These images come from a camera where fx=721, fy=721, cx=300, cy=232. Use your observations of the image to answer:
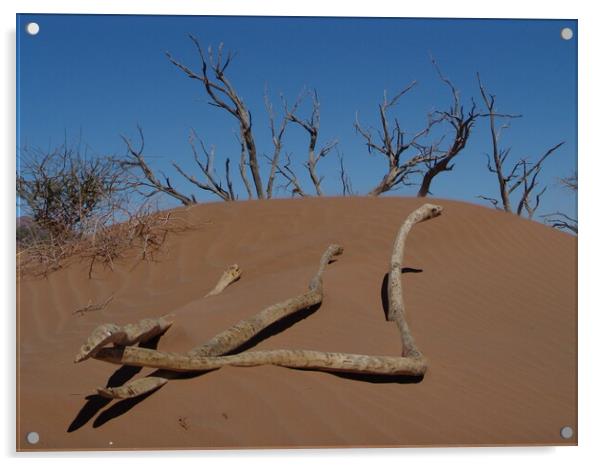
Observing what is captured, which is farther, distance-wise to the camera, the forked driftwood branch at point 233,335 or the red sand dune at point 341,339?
the red sand dune at point 341,339

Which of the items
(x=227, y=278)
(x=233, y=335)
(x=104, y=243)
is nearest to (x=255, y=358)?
(x=233, y=335)

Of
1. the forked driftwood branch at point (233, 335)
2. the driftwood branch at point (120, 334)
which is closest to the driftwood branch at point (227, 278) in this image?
the forked driftwood branch at point (233, 335)

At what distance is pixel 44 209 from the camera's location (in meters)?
8.91

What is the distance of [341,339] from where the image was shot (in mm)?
5020

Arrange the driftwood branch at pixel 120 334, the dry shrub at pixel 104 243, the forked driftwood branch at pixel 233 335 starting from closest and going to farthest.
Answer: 1. the driftwood branch at pixel 120 334
2. the forked driftwood branch at pixel 233 335
3. the dry shrub at pixel 104 243

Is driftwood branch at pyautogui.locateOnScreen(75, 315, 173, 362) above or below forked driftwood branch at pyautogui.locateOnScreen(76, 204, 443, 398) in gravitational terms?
above

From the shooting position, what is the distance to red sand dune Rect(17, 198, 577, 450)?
4.07 m

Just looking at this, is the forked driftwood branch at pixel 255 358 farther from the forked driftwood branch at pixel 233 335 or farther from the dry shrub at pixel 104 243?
the dry shrub at pixel 104 243

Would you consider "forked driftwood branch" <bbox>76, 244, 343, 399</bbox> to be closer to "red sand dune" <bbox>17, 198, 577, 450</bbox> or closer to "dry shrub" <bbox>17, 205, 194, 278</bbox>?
"red sand dune" <bbox>17, 198, 577, 450</bbox>

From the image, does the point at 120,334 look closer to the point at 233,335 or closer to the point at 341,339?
the point at 233,335

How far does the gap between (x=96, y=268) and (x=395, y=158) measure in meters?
12.0

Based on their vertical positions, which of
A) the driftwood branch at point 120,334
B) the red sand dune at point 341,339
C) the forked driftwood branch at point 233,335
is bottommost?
the red sand dune at point 341,339

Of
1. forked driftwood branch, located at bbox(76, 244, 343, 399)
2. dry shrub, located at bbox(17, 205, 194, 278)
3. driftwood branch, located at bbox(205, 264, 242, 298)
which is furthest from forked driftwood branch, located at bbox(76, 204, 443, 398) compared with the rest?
dry shrub, located at bbox(17, 205, 194, 278)

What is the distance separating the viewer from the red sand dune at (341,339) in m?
4.07
